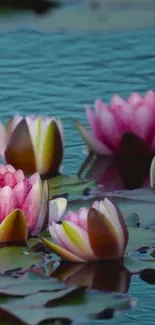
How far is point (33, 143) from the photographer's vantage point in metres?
3.14

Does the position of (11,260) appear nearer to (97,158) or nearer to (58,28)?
(97,158)

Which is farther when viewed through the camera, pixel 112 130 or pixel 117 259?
pixel 112 130

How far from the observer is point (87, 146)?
3.41 m

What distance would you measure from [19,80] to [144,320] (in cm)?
218

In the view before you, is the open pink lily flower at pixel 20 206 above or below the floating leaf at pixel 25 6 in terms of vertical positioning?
below

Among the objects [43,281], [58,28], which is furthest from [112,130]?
[58,28]

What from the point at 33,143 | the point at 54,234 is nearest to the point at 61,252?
the point at 54,234

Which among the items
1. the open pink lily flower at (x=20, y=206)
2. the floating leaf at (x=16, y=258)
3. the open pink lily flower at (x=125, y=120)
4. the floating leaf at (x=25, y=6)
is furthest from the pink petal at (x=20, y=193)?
the floating leaf at (x=25, y=6)

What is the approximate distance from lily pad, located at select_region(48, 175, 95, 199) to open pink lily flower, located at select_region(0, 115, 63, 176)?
53 millimetres

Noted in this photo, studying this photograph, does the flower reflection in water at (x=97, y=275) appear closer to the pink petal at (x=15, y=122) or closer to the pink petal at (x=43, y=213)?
the pink petal at (x=43, y=213)

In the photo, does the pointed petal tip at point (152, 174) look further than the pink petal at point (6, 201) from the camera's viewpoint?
Yes

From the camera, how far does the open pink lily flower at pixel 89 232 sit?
2.50 metres

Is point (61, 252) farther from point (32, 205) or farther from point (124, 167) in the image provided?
point (124, 167)

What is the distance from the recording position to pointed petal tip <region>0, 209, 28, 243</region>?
8.50ft
